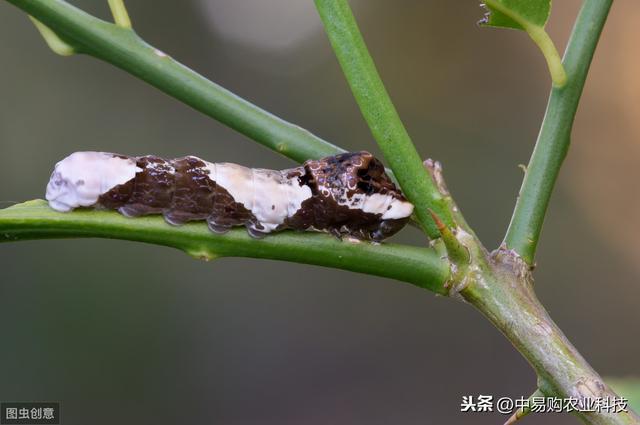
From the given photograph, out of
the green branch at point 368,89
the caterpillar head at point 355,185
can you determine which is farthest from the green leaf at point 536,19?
the caterpillar head at point 355,185

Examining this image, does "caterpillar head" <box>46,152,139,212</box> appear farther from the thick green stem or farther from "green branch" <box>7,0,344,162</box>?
the thick green stem

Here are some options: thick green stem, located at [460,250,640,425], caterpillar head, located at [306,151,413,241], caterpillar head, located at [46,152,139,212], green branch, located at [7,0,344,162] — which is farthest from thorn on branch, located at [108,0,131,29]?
thick green stem, located at [460,250,640,425]

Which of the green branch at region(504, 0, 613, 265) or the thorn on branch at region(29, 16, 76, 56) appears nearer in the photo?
the green branch at region(504, 0, 613, 265)

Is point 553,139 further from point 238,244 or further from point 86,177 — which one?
point 86,177

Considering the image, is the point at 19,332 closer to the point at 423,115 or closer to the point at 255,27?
the point at 255,27

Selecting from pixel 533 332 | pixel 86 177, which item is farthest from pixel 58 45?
pixel 533 332

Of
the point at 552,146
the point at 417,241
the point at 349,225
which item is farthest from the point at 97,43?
the point at 417,241

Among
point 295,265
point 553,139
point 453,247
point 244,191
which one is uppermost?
point 295,265

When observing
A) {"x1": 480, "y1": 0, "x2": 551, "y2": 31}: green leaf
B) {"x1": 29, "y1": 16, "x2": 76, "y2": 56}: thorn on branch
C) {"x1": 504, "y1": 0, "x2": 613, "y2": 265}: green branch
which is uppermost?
{"x1": 29, "y1": 16, "x2": 76, "y2": 56}: thorn on branch
